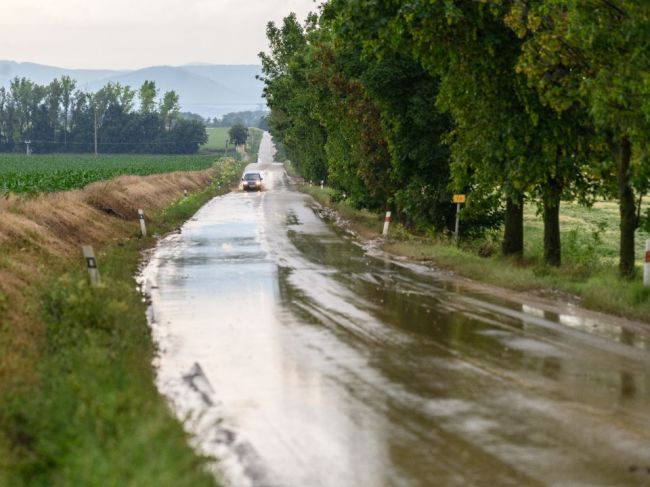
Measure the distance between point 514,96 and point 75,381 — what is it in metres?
14.4

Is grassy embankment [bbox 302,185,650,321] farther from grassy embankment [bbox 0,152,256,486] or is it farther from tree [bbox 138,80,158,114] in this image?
tree [bbox 138,80,158,114]

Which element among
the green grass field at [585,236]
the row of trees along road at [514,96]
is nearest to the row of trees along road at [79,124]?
the green grass field at [585,236]

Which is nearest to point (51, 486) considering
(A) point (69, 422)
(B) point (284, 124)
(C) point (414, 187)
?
(A) point (69, 422)

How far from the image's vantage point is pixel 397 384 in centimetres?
1078

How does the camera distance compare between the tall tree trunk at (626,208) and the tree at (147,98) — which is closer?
the tall tree trunk at (626,208)

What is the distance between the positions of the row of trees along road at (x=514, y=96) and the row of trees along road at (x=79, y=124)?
5675 inches

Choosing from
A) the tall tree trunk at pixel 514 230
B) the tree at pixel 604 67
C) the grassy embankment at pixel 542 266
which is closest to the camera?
the tree at pixel 604 67

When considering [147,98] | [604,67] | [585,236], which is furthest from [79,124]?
[604,67]

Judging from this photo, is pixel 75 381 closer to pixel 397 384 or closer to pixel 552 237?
pixel 397 384

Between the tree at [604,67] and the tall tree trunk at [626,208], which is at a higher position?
the tree at [604,67]

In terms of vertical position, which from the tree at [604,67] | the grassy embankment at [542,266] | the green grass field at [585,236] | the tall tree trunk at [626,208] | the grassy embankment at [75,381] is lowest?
the green grass field at [585,236]

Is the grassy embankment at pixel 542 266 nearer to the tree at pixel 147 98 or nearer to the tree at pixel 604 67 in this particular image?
the tree at pixel 604 67

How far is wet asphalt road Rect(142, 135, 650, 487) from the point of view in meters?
7.90

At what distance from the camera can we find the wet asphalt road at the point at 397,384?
7.90 metres
